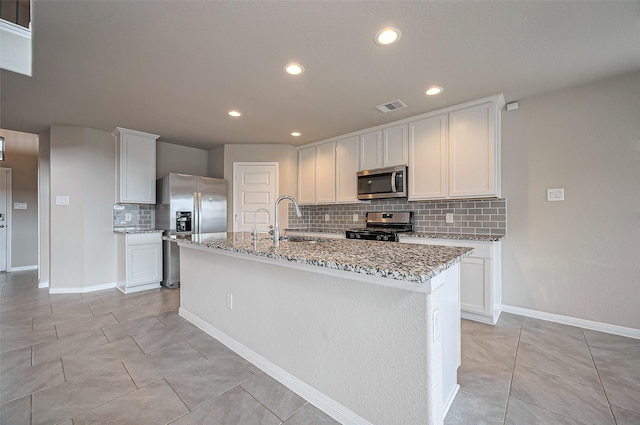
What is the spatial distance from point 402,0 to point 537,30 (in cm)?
100

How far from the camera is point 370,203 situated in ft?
14.1

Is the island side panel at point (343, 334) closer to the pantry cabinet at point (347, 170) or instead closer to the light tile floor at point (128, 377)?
the light tile floor at point (128, 377)

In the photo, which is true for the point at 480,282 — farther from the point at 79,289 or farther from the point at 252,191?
the point at 79,289

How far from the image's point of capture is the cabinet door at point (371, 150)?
386 centimetres

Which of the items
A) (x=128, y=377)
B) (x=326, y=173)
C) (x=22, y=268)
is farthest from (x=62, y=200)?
(x=326, y=173)

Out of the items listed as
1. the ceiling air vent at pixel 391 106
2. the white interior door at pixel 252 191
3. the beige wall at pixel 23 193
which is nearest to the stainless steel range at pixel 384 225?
the ceiling air vent at pixel 391 106

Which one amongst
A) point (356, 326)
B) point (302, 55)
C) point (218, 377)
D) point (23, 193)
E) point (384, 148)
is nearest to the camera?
point (356, 326)

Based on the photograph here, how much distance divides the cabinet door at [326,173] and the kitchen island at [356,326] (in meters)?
2.48

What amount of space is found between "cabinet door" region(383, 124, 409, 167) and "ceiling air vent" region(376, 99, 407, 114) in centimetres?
43

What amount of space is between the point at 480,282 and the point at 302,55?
2670 mm

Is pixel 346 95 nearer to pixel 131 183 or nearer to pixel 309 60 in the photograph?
pixel 309 60

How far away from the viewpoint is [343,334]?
57.7 inches

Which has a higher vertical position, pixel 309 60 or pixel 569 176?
pixel 309 60

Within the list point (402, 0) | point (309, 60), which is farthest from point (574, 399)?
point (309, 60)
